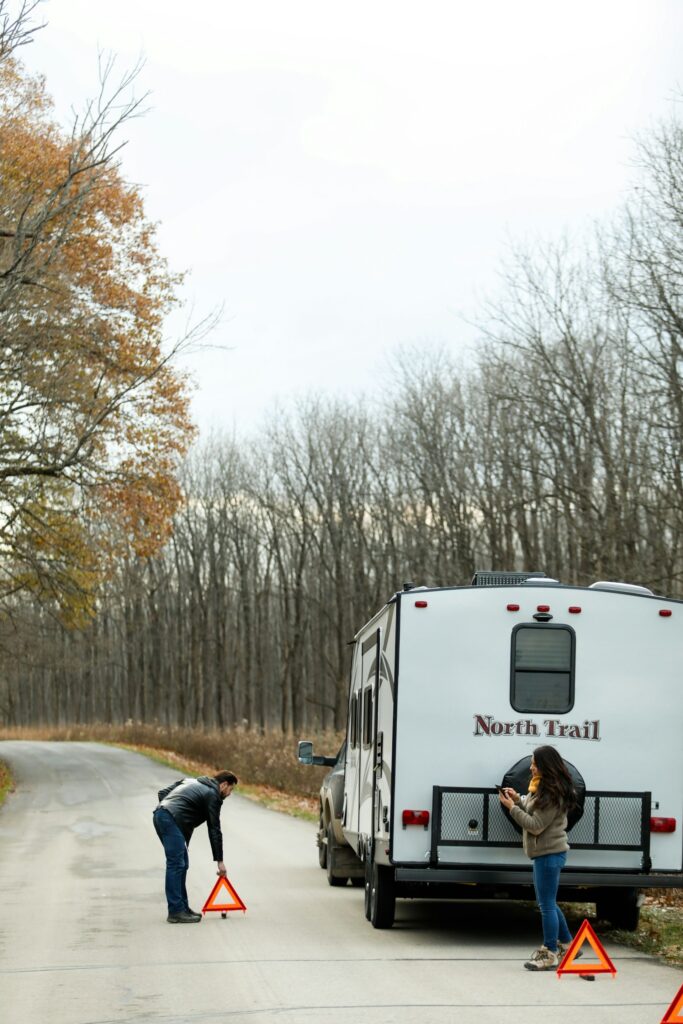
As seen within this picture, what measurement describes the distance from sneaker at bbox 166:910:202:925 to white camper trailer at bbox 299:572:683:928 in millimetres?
2227

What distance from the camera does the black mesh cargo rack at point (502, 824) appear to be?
1074cm

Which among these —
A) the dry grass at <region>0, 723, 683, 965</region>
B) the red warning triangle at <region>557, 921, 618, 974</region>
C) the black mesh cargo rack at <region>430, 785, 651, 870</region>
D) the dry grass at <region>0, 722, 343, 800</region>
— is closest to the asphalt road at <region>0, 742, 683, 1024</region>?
the red warning triangle at <region>557, 921, 618, 974</region>

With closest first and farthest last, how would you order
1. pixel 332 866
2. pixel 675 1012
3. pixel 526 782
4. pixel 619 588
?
pixel 675 1012, pixel 526 782, pixel 619 588, pixel 332 866

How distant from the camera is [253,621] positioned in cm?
7362

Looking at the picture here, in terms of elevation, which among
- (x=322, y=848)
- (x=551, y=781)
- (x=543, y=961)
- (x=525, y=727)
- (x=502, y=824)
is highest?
(x=525, y=727)

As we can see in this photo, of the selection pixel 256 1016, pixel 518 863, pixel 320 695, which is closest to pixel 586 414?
pixel 518 863

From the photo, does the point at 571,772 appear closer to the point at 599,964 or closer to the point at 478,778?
the point at 478,778

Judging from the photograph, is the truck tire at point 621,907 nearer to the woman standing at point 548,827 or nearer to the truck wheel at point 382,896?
the truck wheel at point 382,896

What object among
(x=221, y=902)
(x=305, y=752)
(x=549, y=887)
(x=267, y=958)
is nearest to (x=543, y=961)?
(x=549, y=887)

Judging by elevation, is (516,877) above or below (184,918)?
above

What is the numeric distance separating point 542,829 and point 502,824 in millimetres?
1221

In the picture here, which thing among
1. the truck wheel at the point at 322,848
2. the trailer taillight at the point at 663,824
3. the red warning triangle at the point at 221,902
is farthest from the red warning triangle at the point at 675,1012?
the truck wheel at the point at 322,848

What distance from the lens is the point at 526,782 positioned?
34.9 ft

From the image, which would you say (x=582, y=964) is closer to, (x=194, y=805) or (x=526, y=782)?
(x=526, y=782)
